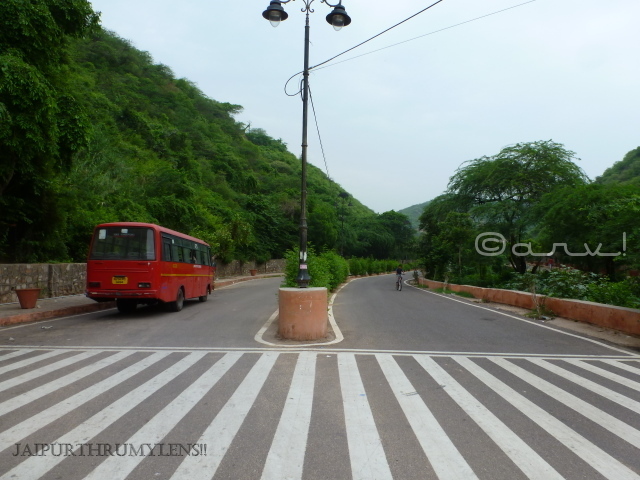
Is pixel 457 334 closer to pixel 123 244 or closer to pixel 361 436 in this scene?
pixel 361 436

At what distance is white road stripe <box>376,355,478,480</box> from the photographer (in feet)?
11.4

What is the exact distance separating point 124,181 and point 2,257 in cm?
1176

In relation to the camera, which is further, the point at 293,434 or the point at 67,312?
the point at 67,312

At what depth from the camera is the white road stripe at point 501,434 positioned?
3512 mm

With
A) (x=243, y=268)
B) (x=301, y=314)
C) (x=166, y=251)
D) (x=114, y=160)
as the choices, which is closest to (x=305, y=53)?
(x=301, y=314)

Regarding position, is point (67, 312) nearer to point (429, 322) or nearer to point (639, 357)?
point (429, 322)

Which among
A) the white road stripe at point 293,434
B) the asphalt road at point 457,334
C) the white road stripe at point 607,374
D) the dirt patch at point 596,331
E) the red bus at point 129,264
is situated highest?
the red bus at point 129,264

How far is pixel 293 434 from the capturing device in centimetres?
414

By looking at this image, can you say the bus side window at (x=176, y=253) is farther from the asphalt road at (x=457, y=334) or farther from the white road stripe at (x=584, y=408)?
the white road stripe at (x=584, y=408)

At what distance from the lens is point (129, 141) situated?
42250 mm

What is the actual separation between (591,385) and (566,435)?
2214 mm

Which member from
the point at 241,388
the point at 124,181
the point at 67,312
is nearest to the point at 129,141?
the point at 124,181

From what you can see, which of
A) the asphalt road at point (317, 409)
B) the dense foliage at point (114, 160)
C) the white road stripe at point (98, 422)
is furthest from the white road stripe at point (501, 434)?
the dense foliage at point (114, 160)

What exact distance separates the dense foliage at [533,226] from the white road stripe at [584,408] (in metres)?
7.80
